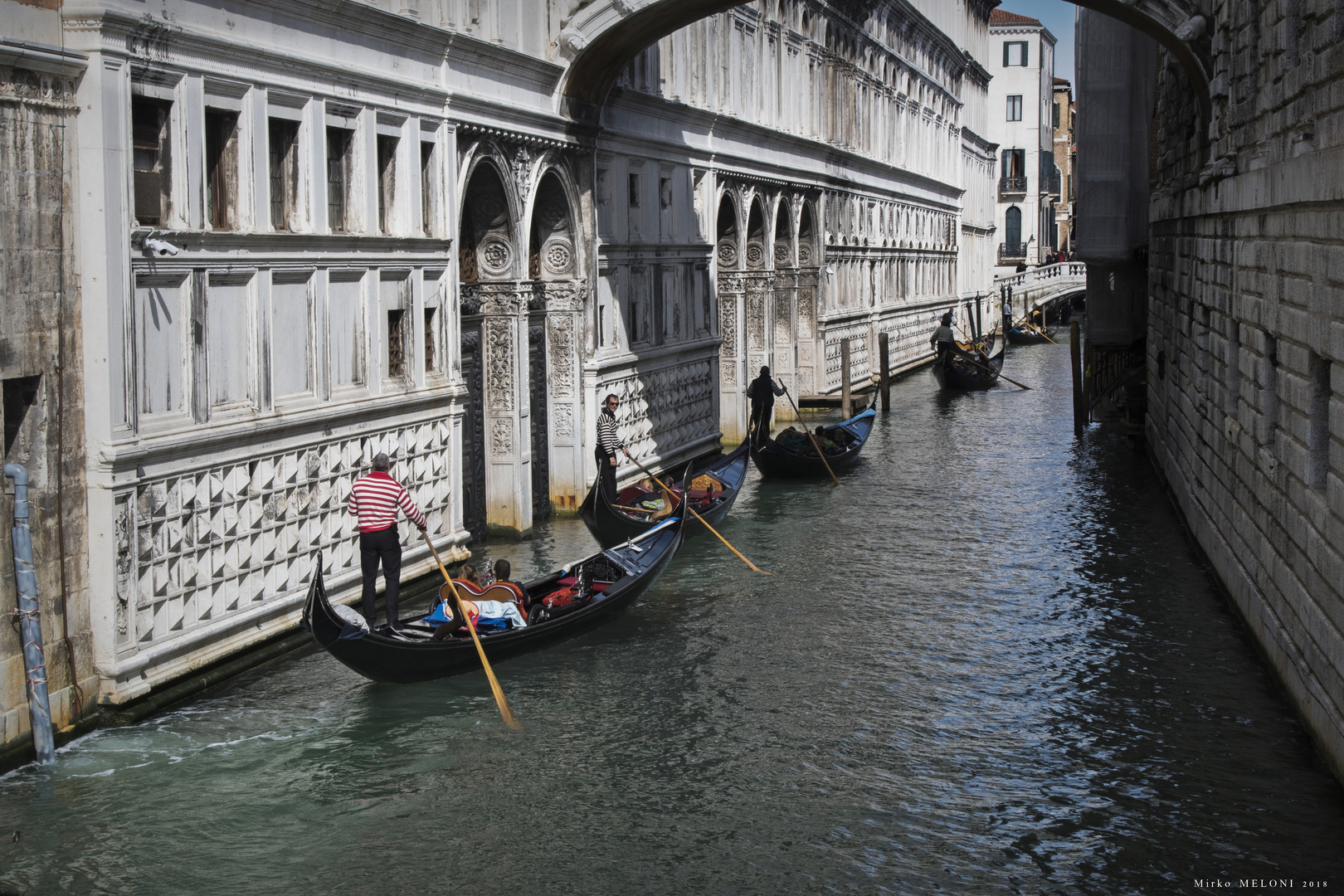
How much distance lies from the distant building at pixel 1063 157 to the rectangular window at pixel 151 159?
→ 67.2m

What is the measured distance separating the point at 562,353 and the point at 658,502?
1.81 m

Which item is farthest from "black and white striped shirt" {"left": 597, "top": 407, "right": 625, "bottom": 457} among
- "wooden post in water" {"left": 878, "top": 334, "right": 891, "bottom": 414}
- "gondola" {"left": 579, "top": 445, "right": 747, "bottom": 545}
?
"wooden post in water" {"left": 878, "top": 334, "right": 891, "bottom": 414}

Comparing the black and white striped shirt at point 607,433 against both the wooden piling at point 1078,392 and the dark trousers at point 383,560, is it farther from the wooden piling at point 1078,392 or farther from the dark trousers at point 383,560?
the wooden piling at point 1078,392

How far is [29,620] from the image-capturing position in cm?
757

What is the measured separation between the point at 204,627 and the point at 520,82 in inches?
252

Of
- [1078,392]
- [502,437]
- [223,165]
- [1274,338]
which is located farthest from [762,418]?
[223,165]

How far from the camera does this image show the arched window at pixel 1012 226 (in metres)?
64.9

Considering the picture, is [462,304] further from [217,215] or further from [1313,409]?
[1313,409]

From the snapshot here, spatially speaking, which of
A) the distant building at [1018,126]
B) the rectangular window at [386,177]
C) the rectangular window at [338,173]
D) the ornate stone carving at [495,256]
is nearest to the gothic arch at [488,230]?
the ornate stone carving at [495,256]

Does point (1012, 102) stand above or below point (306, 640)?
above

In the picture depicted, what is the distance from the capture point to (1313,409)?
328 inches

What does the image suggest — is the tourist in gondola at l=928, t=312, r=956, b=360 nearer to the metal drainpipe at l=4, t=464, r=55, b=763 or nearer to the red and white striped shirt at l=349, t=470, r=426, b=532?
the red and white striped shirt at l=349, t=470, r=426, b=532

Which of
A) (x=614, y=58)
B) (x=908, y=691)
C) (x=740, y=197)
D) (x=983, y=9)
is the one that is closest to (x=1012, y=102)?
(x=983, y=9)

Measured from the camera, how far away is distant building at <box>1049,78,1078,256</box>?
72.9 m
